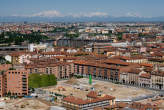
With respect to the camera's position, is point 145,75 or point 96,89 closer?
point 96,89

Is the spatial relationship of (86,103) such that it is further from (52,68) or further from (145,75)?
(52,68)

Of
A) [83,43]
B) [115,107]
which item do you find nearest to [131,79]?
[115,107]

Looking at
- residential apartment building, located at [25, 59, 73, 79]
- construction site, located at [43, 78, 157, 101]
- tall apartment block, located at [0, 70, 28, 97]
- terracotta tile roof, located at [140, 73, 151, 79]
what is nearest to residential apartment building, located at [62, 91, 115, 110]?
construction site, located at [43, 78, 157, 101]

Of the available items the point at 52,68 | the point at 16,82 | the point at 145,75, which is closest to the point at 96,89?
the point at 145,75

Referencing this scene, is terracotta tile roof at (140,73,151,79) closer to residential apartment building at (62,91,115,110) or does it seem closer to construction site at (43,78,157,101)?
construction site at (43,78,157,101)

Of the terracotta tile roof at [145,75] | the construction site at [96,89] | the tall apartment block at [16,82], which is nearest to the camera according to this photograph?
the tall apartment block at [16,82]

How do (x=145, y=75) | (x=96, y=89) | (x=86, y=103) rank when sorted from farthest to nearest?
1. (x=145, y=75)
2. (x=96, y=89)
3. (x=86, y=103)

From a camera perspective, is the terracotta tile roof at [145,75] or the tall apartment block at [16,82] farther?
the terracotta tile roof at [145,75]

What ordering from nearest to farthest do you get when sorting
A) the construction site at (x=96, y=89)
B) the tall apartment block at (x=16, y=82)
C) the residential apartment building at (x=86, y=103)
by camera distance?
the residential apartment building at (x=86, y=103) → the tall apartment block at (x=16, y=82) → the construction site at (x=96, y=89)

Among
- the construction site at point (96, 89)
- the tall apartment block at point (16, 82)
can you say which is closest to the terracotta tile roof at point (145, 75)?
the construction site at point (96, 89)

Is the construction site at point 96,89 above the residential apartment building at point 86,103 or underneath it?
underneath

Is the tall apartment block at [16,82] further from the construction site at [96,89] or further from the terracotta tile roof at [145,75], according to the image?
the terracotta tile roof at [145,75]
